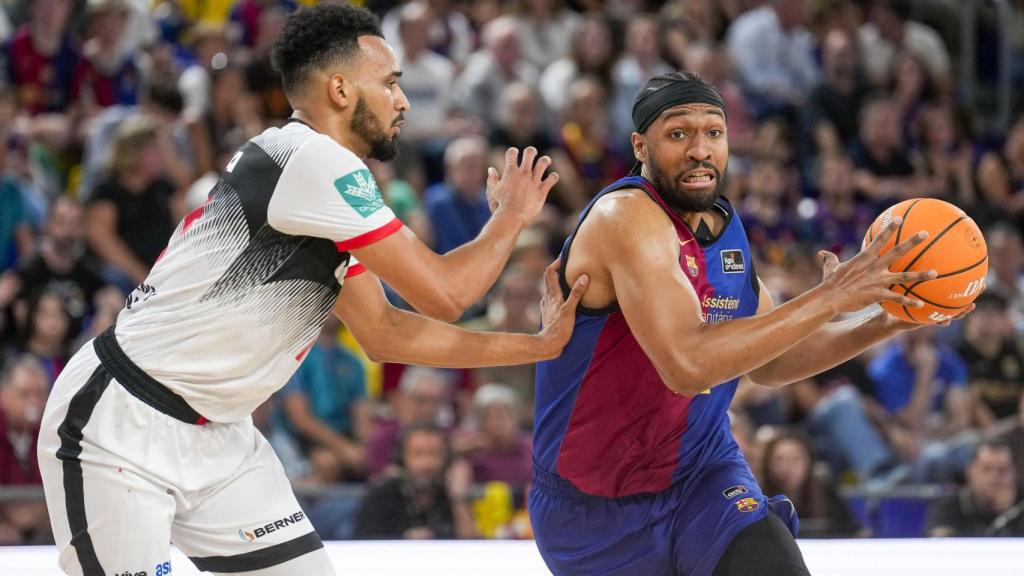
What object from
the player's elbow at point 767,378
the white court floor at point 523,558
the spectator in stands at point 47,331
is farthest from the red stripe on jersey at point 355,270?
the spectator in stands at point 47,331

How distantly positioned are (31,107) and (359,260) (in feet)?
21.7

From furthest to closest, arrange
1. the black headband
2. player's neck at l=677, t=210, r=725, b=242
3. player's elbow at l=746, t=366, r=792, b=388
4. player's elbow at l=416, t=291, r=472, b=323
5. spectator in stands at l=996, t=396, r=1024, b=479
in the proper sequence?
spectator in stands at l=996, t=396, r=1024, b=479
player's elbow at l=746, t=366, r=792, b=388
player's neck at l=677, t=210, r=725, b=242
the black headband
player's elbow at l=416, t=291, r=472, b=323

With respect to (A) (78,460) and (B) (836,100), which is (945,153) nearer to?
(B) (836,100)

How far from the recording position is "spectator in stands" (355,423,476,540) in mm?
7211

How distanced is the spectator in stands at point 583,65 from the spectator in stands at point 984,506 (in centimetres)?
438

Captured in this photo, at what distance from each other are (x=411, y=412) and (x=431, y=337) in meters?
4.16

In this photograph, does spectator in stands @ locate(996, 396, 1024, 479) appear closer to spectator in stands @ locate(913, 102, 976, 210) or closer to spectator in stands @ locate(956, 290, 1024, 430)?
spectator in stands @ locate(956, 290, 1024, 430)

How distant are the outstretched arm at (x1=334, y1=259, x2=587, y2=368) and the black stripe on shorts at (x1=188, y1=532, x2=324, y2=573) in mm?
590

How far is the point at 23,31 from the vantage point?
959 centimetres

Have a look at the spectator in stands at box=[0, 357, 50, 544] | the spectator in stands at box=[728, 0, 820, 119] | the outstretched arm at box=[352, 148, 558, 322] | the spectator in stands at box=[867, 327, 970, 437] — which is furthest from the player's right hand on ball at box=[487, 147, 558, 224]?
the spectator in stands at box=[728, 0, 820, 119]

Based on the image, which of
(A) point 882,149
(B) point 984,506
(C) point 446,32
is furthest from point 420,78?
(B) point 984,506

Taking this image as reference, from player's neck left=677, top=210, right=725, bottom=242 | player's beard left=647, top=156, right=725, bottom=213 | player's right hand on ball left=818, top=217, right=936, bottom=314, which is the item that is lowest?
player's neck left=677, top=210, right=725, bottom=242

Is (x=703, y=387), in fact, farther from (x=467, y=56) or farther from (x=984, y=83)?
(x=984, y=83)

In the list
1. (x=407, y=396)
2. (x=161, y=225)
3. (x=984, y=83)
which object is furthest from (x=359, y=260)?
(x=984, y=83)
